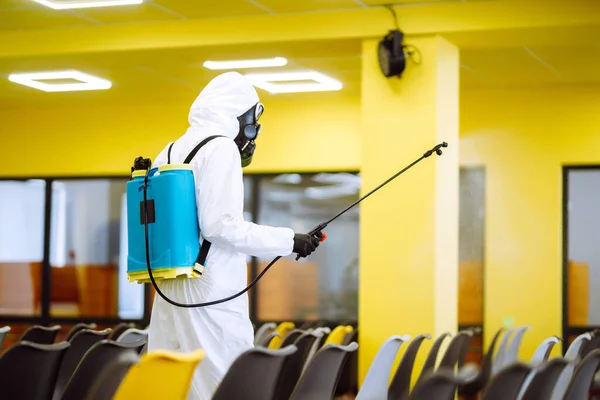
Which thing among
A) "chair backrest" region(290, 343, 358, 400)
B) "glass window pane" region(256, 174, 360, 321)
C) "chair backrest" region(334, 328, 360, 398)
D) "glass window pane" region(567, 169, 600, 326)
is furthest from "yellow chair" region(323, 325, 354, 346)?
"glass window pane" region(567, 169, 600, 326)

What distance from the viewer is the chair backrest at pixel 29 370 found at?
309cm

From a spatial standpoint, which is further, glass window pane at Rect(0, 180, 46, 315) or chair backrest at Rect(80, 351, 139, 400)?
glass window pane at Rect(0, 180, 46, 315)

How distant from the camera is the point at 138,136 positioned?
949cm

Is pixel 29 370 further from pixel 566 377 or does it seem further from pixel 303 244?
pixel 566 377

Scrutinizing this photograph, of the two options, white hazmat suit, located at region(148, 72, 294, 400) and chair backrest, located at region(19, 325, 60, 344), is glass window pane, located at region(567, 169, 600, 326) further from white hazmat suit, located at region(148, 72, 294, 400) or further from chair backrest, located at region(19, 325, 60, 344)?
white hazmat suit, located at region(148, 72, 294, 400)

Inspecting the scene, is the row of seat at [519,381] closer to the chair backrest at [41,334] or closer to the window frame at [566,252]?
the chair backrest at [41,334]

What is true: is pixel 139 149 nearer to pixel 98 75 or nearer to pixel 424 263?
pixel 98 75

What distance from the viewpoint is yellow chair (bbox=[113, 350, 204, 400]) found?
91.7 inches

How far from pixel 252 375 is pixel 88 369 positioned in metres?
0.94

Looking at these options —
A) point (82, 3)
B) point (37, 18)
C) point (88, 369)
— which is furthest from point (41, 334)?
point (37, 18)

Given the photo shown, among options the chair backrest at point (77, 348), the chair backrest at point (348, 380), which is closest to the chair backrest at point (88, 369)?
the chair backrest at point (77, 348)

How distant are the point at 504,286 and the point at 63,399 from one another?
583 cm

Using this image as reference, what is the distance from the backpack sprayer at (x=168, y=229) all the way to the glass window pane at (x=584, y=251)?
555cm

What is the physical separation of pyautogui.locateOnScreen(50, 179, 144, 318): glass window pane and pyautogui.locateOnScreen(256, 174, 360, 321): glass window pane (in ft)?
4.61
